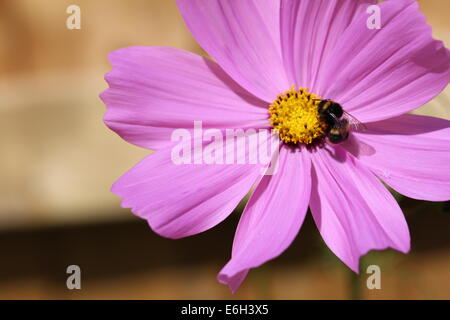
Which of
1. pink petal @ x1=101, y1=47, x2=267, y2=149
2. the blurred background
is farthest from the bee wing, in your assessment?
the blurred background

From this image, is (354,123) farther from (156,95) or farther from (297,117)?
(156,95)

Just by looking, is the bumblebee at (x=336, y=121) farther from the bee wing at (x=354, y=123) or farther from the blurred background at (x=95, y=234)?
the blurred background at (x=95, y=234)

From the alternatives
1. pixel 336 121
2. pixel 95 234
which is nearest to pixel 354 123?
pixel 336 121

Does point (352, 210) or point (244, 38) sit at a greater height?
point (244, 38)

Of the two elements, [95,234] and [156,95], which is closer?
[156,95]

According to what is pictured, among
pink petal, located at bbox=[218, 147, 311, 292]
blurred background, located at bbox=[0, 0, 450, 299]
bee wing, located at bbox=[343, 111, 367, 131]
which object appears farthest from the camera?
blurred background, located at bbox=[0, 0, 450, 299]

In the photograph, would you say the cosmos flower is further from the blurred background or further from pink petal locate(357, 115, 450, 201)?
the blurred background

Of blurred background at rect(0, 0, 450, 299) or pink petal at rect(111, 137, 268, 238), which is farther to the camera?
blurred background at rect(0, 0, 450, 299)
